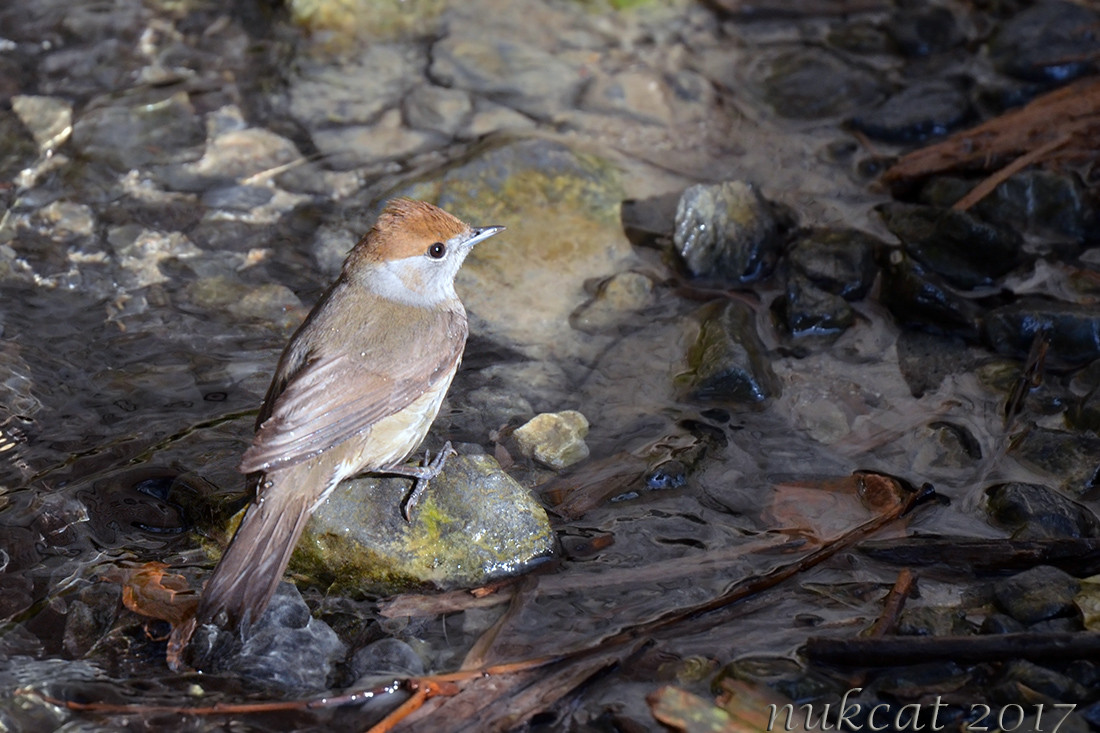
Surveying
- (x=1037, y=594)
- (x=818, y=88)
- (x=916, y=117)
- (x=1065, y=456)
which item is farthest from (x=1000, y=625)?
(x=818, y=88)

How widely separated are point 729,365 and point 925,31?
3.62m

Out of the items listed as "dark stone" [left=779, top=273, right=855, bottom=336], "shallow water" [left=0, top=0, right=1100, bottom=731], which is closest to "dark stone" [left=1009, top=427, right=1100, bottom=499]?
"shallow water" [left=0, top=0, right=1100, bottom=731]

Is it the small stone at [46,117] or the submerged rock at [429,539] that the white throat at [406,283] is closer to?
the submerged rock at [429,539]

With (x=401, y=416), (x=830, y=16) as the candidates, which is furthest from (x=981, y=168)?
(x=401, y=416)

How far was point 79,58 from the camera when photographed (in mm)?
7137

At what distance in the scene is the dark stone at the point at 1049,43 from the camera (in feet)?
22.8

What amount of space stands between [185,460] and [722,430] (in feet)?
7.71

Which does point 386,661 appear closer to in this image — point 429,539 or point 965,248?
point 429,539

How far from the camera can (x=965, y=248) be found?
575cm

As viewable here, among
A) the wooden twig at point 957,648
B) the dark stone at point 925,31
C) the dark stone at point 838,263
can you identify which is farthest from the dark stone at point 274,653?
the dark stone at point 925,31

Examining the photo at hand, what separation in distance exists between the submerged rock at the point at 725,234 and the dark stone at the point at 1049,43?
236 cm

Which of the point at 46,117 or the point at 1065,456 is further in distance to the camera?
the point at 46,117

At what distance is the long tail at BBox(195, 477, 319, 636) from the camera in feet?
12.4

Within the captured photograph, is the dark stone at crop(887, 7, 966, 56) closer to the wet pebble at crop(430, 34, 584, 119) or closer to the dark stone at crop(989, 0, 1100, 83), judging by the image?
the dark stone at crop(989, 0, 1100, 83)
